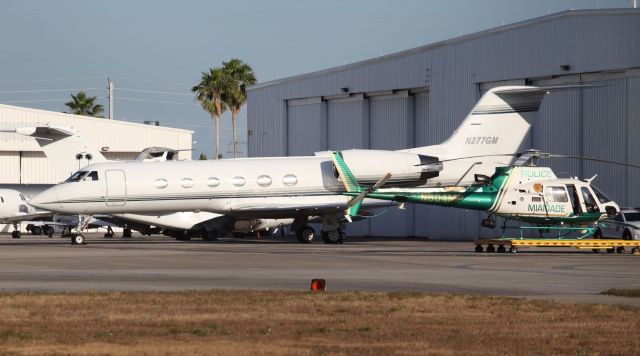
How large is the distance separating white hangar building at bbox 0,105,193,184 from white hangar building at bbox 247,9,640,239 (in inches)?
692

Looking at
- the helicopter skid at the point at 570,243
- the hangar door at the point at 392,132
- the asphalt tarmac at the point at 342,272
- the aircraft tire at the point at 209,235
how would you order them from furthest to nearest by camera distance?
1. the hangar door at the point at 392,132
2. the aircraft tire at the point at 209,235
3. the helicopter skid at the point at 570,243
4. the asphalt tarmac at the point at 342,272

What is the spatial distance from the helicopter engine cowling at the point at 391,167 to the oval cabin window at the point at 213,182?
16.8 feet

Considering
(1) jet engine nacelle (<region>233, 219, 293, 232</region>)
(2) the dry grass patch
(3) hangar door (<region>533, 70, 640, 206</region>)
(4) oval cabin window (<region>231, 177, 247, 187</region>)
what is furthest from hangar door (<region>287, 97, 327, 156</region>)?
(2) the dry grass patch

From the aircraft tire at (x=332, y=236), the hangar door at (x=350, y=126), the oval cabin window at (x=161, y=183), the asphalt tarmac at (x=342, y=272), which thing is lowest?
the asphalt tarmac at (x=342, y=272)

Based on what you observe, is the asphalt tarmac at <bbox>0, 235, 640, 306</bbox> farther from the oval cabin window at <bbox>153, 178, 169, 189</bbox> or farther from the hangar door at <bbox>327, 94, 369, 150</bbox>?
the hangar door at <bbox>327, 94, 369, 150</bbox>

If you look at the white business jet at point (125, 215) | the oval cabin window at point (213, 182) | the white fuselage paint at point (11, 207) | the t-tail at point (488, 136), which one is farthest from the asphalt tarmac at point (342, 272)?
the white fuselage paint at point (11, 207)

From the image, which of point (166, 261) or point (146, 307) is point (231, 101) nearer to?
point (166, 261)

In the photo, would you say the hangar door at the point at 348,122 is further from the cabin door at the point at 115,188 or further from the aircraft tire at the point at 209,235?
the cabin door at the point at 115,188

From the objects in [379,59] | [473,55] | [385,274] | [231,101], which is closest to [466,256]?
[385,274]

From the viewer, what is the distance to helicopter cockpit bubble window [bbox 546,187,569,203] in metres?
33.3

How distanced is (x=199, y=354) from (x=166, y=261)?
1745 cm

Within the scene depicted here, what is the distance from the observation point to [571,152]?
157 ft

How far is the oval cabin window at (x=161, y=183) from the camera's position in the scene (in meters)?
42.4

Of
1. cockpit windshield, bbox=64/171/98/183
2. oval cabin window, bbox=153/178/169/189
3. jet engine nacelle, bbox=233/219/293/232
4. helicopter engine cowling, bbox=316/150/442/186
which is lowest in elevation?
jet engine nacelle, bbox=233/219/293/232
